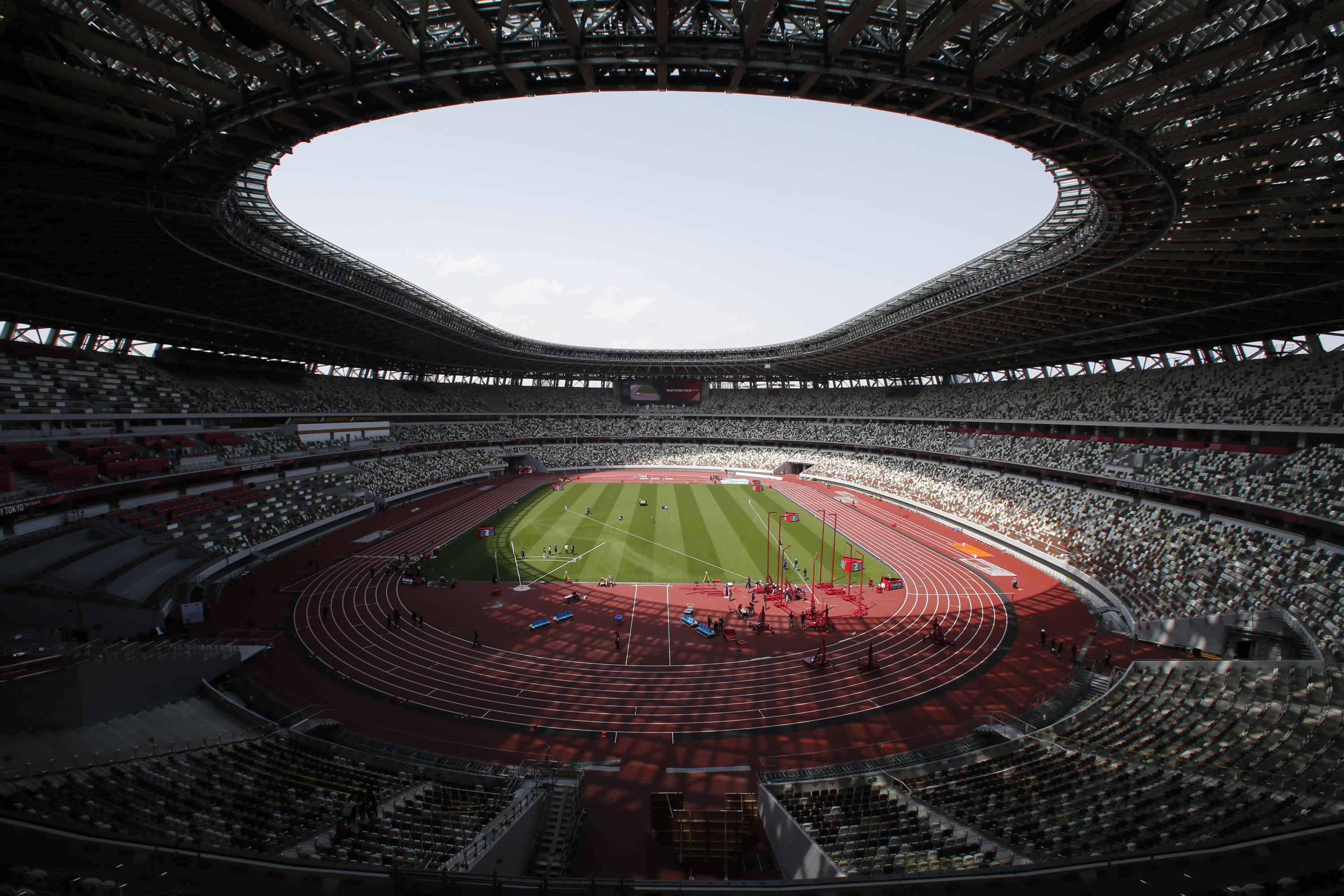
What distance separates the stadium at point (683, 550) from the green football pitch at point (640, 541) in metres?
0.53

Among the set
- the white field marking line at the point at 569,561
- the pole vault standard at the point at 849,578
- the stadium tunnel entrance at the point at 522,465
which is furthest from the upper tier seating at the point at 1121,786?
the stadium tunnel entrance at the point at 522,465

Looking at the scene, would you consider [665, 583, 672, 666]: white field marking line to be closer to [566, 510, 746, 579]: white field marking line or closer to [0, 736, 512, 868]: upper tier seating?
[566, 510, 746, 579]: white field marking line

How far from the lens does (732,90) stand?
11.8m

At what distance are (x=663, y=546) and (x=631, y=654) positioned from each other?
47.8ft

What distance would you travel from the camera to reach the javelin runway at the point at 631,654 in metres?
17.9

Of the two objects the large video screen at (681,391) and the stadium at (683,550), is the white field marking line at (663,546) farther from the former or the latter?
the large video screen at (681,391)

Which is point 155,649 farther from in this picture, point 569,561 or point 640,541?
point 640,541

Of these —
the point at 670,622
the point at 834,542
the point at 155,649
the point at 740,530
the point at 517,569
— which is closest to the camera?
the point at 155,649

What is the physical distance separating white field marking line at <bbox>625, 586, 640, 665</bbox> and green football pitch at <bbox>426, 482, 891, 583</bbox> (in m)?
2.01

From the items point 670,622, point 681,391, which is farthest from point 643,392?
point 670,622

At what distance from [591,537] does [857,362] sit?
36.5 meters

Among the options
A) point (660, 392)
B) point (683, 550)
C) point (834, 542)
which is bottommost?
point (683, 550)

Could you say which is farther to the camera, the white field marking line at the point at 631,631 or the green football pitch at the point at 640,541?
the green football pitch at the point at 640,541

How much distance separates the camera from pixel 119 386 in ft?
107
